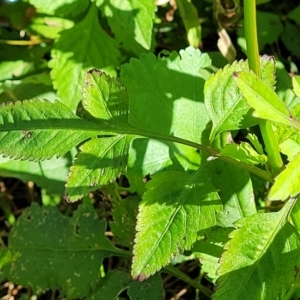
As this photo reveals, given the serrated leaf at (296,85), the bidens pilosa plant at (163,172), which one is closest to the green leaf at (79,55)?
the bidens pilosa plant at (163,172)

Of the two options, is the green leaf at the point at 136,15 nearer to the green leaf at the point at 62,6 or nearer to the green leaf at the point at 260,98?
the green leaf at the point at 62,6

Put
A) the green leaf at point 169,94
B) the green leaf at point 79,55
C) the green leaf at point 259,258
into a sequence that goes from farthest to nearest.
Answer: the green leaf at point 79,55, the green leaf at point 169,94, the green leaf at point 259,258

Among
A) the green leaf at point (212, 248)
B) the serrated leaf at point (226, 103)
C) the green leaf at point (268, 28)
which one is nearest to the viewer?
the serrated leaf at point (226, 103)

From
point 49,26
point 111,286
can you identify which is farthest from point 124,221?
point 49,26

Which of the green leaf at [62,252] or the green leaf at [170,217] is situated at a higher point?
the green leaf at [170,217]

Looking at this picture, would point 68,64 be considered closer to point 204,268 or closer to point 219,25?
point 219,25

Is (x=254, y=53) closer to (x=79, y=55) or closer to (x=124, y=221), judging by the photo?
(x=124, y=221)

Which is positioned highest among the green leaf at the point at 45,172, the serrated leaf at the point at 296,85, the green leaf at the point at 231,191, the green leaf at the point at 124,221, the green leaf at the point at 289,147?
the serrated leaf at the point at 296,85
